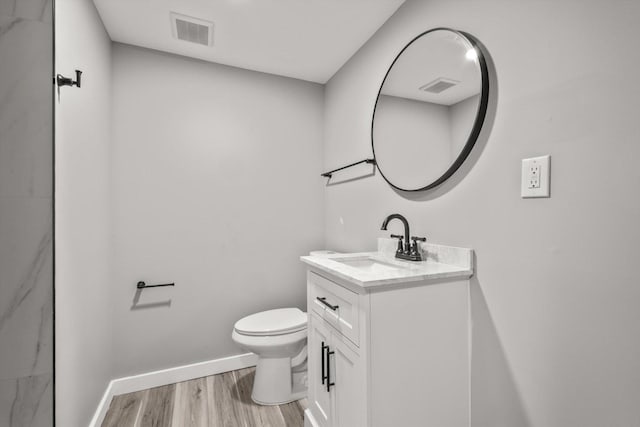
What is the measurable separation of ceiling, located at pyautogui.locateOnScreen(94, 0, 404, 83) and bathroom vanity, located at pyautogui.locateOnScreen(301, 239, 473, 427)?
1388 millimetres

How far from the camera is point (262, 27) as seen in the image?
5.86 ft

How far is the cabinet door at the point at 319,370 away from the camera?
1.34 m

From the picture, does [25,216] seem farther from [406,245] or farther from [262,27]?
[262,27]

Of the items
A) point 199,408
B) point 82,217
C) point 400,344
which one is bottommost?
point 199,408

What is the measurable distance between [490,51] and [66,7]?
67.0 inches

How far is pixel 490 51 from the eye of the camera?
1.13 m

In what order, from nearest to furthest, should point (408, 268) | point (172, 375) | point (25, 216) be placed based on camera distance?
point (25, 216) → point (408, 268) → point (172, 375)

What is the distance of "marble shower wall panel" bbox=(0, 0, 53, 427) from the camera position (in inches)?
22.0

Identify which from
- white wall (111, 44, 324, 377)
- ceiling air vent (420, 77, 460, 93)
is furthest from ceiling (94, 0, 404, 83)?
ceiling air vent (420, 77, 460, 93)

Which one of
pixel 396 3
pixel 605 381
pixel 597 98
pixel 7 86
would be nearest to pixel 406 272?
pixel 605 381

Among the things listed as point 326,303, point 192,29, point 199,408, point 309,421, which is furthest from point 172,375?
point 192,29

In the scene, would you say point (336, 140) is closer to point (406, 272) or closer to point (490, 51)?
point (490, 51)

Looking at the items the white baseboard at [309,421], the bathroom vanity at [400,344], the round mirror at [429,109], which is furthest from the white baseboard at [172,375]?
the round mirror at [429,109]

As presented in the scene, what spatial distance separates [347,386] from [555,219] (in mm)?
941
